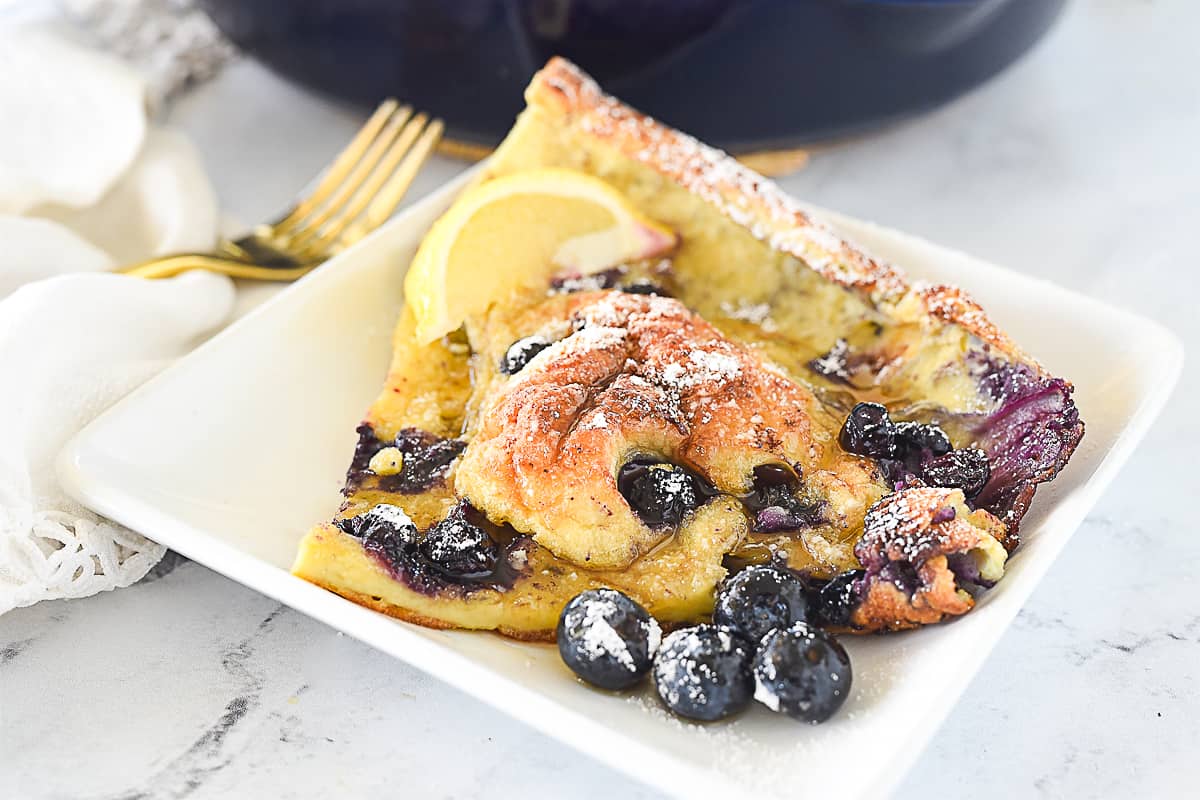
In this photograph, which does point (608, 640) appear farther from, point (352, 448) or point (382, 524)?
point (352, 448)

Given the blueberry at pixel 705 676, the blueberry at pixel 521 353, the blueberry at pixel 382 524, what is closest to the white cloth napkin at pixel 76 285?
the blueberry at pixel 382 524

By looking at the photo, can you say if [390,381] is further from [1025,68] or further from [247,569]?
[1025,68]

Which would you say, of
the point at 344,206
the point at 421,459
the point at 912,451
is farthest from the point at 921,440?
the point at 344,206

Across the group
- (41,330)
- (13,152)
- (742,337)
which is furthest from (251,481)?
(13,152)

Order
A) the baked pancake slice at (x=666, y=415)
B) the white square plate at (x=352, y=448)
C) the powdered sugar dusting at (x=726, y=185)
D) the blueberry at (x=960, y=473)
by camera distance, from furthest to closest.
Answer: the powdered sugar dusting at (x=726, y=185), the blueberry at (x=960, y=473), the baked pancake slice at (x=666, y=415), the white square plate at (x=352, y=448)

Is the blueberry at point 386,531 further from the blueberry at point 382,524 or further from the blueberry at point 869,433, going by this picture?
the blueberry at point 869,433

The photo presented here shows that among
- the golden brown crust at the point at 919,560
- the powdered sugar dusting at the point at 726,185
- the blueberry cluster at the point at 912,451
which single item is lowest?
the golden brown crust at the point at 919,560
